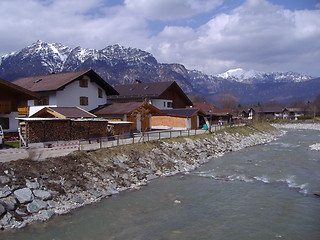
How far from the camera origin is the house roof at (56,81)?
104 ft

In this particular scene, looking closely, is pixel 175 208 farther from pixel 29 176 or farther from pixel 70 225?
pixel 29 176

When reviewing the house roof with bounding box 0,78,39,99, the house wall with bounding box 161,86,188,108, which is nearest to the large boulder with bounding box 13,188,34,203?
the house roof with bounding box 0,78,39,99

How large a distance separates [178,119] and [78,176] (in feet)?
79.8

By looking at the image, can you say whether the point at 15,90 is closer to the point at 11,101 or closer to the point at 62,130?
the point at 11,101

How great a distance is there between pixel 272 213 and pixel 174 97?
36.7 m

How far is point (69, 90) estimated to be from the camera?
32.6m

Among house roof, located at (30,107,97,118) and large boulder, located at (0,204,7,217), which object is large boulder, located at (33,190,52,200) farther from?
house roof, located at (30,107,97,118)

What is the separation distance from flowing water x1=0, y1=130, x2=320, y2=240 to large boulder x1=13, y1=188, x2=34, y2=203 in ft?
5.14

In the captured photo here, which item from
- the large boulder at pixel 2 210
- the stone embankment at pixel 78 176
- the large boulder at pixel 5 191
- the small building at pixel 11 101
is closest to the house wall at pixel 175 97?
the stone embankment at pixel 78 176

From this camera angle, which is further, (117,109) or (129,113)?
(117,109)

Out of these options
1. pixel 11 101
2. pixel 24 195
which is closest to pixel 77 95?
pixel 11 101

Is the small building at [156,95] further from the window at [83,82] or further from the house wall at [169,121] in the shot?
the window at [83,82]

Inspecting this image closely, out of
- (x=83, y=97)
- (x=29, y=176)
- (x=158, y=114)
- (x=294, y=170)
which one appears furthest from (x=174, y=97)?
(x=29, y=176)

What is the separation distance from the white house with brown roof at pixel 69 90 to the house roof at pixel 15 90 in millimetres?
7212
